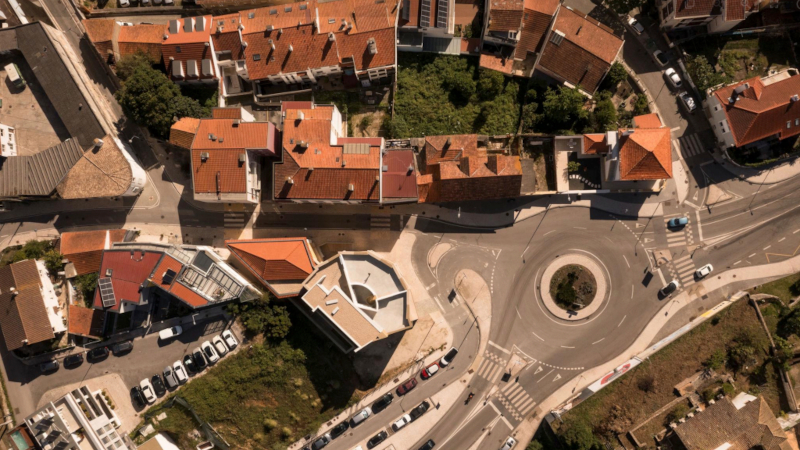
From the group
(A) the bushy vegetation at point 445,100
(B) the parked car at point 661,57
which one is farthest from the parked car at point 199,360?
(B) the parked car at point 661,57

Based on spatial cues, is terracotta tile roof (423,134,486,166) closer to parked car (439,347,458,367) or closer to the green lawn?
parked car (439,347,458,367)

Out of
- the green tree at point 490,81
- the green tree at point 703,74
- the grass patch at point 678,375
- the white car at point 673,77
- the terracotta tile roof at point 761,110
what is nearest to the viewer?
the terracotta tile roof at point 761,110

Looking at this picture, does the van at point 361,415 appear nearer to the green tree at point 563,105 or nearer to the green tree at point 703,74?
the green tree at point 563,105

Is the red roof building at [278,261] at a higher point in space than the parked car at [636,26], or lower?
lower

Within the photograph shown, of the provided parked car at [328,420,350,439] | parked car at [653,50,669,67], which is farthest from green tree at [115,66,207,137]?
parked car at [653,50,669,67]

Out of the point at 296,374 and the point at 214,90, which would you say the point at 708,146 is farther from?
the point at 214,90

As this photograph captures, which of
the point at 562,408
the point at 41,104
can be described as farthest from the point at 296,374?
the point at 41,104
